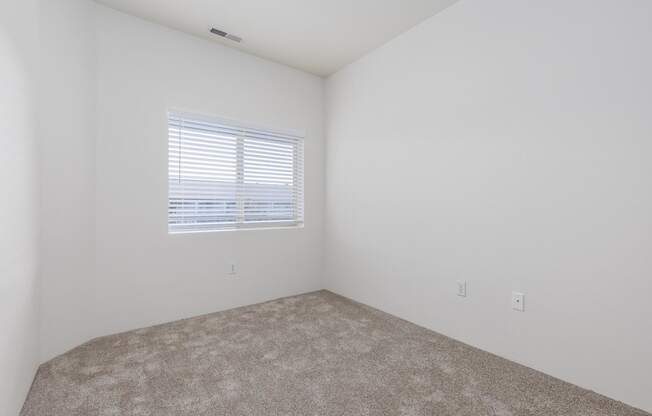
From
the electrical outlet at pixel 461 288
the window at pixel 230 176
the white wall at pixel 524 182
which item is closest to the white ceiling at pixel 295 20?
the white wall at pixel 524 182

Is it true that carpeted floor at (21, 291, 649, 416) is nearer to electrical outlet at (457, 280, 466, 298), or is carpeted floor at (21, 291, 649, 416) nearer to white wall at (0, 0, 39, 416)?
white wall at (0, 0, 39, 416)

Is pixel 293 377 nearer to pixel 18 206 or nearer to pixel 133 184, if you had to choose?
pixel 18 206

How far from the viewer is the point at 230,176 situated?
3.08 meters

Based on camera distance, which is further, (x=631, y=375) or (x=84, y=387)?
(x=84, y=387)

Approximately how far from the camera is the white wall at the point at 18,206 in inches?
53.7

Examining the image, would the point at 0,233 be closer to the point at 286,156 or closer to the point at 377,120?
the point at 286,156

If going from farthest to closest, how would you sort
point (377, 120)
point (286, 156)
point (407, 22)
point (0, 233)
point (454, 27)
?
1. point (286, 156)
2. point (377, 120)
3. point (407, 22)
4. point (454, 27)
5. point (0, 233)

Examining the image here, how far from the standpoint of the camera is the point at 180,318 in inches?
109

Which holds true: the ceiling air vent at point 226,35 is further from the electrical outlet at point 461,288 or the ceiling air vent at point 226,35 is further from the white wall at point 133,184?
the electrical outlet at point 461,288

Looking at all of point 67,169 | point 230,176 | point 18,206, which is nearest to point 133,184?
point 67,169

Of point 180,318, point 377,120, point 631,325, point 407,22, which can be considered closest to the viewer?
point 631,325

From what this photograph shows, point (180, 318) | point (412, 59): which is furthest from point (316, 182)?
point (180, 318)

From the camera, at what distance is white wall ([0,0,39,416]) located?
136cm

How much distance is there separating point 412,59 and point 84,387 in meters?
3.21
